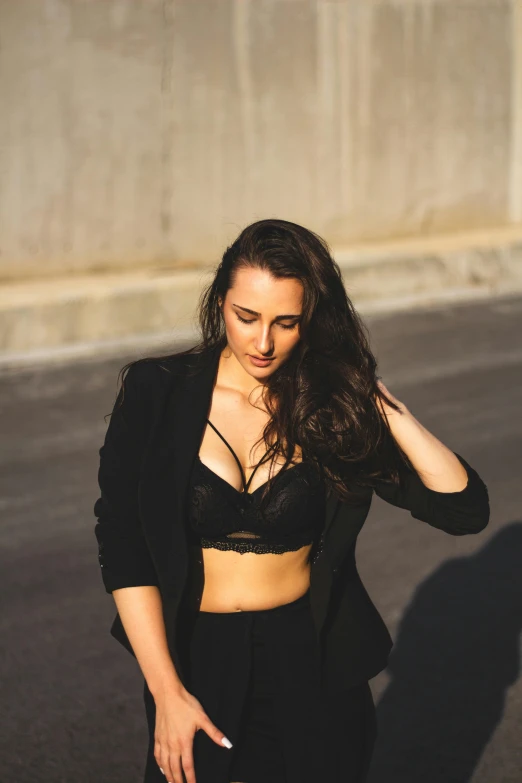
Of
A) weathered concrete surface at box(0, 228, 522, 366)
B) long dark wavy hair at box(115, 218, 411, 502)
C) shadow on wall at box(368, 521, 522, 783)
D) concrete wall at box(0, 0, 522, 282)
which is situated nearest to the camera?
long dark wavy hair at box(115, 218, 411, 502)

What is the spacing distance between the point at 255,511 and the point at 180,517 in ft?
0.73

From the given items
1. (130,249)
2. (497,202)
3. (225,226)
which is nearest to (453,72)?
(497,202)

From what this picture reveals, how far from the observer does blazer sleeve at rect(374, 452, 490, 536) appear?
3.03 meters

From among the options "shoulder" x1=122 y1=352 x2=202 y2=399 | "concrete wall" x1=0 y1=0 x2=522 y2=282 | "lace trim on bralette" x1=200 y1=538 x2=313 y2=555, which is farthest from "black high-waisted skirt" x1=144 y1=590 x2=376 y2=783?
"concrete wall" x1=0 y1=0 x2=522 y2=282

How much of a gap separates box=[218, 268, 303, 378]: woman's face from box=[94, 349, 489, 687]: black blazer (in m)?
0.15

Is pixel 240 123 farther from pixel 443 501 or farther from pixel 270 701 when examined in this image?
pixel 270 701

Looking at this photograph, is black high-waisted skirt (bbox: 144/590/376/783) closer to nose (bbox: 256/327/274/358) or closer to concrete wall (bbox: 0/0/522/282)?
nose (bbox: 256/327/274/358)

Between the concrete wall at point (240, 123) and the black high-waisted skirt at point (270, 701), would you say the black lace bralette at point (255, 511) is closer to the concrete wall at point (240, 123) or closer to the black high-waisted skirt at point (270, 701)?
the black high-waisted skirt at point (270, 701)

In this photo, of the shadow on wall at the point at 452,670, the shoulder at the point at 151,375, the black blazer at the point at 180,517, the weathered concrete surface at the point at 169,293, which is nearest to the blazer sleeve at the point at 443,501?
the black blazer at the point at 180,517

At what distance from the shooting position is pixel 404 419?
9.89 ft

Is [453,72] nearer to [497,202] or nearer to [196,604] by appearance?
[497,202]

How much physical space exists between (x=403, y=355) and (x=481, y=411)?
1.83 meters

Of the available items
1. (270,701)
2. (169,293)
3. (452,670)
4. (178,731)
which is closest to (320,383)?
(270,701)

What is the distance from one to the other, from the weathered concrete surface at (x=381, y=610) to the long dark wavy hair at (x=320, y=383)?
178 cm
